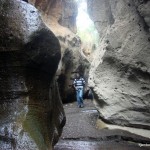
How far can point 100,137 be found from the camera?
9133mm

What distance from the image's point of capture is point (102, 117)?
11.0 m

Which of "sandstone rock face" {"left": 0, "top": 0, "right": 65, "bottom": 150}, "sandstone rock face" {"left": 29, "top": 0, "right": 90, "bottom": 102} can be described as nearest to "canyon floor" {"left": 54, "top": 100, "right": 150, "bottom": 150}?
"sandstone rock face" {"left": 0, "top": 0, "right": 65, "bottom": 150}

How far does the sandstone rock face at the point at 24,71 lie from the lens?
4.30 m

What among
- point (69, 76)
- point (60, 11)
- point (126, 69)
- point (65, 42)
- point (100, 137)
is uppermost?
point (60, 11)

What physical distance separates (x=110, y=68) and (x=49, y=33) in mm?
6603

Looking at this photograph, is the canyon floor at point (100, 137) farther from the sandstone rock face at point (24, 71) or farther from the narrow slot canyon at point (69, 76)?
the sandstone rock face at point (24, 71)

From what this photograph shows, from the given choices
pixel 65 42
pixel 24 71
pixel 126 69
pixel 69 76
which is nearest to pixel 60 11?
pixel 65 42

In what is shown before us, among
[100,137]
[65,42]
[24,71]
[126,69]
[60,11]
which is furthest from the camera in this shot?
[60,11]

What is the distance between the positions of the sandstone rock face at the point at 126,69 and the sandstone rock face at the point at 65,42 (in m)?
6.79

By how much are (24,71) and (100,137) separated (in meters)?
5.28

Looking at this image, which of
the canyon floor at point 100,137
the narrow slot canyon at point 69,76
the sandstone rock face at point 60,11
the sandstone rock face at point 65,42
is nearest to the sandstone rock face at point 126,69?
the narrow slot canyon at point 69,76

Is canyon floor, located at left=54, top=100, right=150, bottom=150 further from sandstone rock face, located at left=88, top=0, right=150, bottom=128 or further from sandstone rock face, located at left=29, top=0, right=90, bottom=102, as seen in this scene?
sandstone rock face, located at left=29, top=0, right=90, bottom=102

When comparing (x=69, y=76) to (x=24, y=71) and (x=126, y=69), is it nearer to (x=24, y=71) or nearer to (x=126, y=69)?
(x=126, y=69)

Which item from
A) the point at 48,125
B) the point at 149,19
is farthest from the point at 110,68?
the point at 48,125
